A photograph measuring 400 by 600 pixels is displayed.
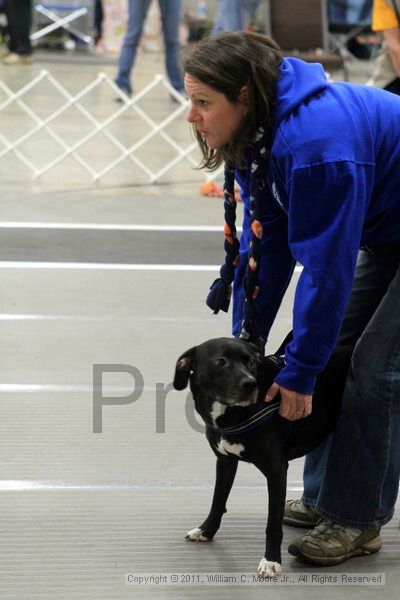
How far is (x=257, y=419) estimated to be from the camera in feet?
6.55

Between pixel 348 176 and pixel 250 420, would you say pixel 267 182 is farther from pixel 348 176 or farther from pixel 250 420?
pixel 250 420

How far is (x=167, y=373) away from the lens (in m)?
3.25

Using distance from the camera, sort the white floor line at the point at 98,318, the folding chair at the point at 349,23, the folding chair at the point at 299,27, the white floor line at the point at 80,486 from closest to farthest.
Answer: the white floor line at the point at 80,486 < the white floor line at the point at 98,318 < the folding chair at the point at 299,27 < the folding chair at the point at 349,23

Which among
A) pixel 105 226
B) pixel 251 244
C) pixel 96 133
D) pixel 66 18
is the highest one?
pixel 251 244

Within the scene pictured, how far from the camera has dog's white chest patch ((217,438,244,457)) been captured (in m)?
2.04

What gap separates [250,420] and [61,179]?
13.8 ft

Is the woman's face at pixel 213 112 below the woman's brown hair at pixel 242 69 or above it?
below

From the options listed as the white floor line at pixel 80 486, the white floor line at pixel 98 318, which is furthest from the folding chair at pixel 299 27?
the white floor line at pixel 80 486

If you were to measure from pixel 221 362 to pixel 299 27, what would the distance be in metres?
6.24

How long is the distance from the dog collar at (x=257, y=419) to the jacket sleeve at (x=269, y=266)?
251 millimetres

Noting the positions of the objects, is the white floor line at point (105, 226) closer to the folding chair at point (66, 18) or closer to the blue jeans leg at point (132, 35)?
the blue jeans leg at point (132, 35)

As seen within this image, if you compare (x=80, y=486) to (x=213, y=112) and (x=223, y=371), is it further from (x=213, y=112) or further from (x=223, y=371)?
(x=213, y=112)

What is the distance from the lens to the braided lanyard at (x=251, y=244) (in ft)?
6.34

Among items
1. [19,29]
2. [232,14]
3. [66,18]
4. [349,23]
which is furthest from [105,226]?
[66,18]
